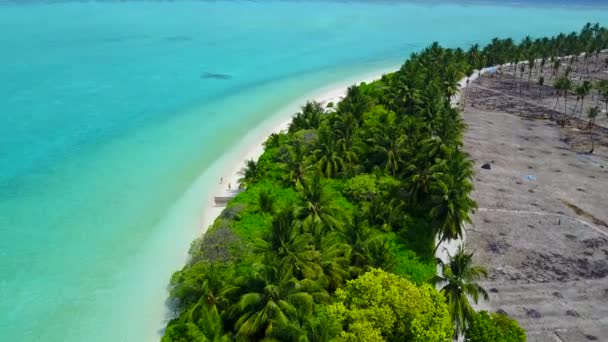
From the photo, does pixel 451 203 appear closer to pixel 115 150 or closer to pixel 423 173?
pixel 423 173

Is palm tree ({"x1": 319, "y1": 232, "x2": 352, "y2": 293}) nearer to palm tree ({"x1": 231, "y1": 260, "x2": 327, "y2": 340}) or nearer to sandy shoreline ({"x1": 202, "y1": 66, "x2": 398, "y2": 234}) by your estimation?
palm tree ({"x1": 231, "y1": 260, "x2": 327, "y2": 340})

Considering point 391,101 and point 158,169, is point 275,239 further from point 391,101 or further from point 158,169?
point 391,101

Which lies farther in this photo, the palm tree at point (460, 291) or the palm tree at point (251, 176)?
the palm tree at point (251, 176)

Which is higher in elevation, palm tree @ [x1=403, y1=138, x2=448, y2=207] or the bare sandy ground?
palm tree @ [x1=403, y1=138, x2=448, y2=207]

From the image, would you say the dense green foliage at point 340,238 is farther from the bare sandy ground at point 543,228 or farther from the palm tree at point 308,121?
the bare sandy ground at point 543,228

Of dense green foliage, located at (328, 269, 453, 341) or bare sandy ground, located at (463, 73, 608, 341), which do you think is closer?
dense green foliage, located at (328, 269, 453, 341)

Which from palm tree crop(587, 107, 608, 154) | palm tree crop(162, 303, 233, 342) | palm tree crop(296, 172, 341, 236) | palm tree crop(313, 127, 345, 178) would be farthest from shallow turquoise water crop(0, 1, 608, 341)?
palm tree crop(587, 107, 608, 154)

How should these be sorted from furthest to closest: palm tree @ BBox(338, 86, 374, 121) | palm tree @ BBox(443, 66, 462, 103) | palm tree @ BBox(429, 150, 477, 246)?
1. palm tree @ BBox(443, 66, 462, 103)
2. palm tree @ BBox(338, 86, 374, 121)
3. palm tree @ BBox(429, 150, 477, 246)

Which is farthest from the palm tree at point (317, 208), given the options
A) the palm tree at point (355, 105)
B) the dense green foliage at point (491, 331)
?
the palm tree at point (355, 105)
